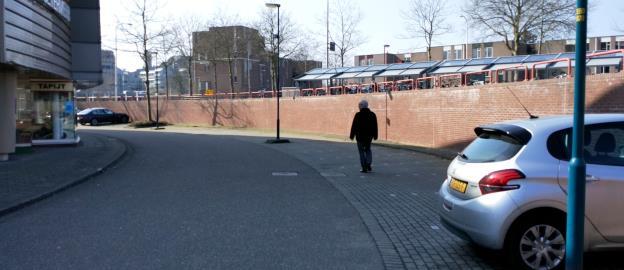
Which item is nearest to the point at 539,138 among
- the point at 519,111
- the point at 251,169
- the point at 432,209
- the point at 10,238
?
the point at 432,209

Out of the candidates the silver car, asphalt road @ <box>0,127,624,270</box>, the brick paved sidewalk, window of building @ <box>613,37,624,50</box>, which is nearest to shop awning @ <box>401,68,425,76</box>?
the brick paved sidewalk

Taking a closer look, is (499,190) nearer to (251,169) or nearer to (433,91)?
(251,169)

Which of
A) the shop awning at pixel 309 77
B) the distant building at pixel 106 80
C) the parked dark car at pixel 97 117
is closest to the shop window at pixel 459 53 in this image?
the shop awning at pixel 309 77

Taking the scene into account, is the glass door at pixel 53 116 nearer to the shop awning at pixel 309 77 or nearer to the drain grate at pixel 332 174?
the drain grate at pixel 332 174

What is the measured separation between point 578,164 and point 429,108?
20.6 metres

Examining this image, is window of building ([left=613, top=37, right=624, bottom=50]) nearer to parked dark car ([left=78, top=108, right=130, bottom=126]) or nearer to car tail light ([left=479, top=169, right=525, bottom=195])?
parked dark car ([left=78, top=108, right=130, bottom=126])

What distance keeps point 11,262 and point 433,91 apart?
20.2m

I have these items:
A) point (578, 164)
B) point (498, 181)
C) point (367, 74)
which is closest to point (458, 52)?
point (367, 74)

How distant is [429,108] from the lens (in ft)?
80.2

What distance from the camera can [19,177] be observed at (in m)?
12.3

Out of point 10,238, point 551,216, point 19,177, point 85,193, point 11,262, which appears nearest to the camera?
point 551,216

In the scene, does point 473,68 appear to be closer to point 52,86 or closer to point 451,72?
point 451,72

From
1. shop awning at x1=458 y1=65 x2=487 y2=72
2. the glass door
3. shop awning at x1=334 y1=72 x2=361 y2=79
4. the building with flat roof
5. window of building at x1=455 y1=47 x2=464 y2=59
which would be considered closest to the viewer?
the building with flat roof

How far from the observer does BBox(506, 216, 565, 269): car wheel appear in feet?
17.3
